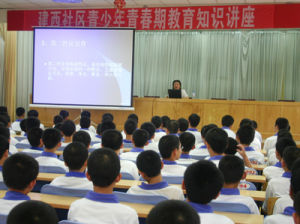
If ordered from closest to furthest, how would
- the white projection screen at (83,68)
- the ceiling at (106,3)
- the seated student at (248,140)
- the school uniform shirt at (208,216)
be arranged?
the school uniform shirt at (208,216)
the seated student at (248,140)
the white projection screen at (83,68)
the ceiling at (106,3)

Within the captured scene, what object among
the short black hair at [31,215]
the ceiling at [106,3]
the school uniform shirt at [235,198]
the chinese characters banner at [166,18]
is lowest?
the school uniform shirt at [235,198]

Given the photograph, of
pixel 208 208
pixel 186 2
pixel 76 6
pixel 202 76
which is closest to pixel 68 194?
pixel 208 208

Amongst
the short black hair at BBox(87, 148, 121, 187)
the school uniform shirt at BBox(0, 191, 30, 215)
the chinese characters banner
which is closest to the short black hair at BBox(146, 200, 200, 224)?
the short black hair at BBox(87, 148, 121, 187)

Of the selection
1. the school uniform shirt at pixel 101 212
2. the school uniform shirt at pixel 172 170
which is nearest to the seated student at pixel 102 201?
the school uniform shirt at pixel 101 212

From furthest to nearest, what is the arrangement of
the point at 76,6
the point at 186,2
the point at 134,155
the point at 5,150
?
the point at 76,6, the point at 186,2, the point at 134,155, the point at 5,150

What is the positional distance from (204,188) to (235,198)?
22.6 inches

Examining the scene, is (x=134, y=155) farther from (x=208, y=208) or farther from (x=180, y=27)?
(x=180, y=27)

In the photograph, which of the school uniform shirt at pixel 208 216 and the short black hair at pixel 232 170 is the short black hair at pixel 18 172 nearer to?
the school uniform shirt at pixel 208 216

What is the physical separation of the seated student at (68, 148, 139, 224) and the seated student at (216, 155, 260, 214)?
0.69m

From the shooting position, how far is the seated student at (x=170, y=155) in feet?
9.62

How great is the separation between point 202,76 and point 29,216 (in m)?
9.84

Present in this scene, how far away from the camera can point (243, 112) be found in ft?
25.9

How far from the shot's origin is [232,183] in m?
2.30

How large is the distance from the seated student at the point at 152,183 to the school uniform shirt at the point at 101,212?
1.54ft
